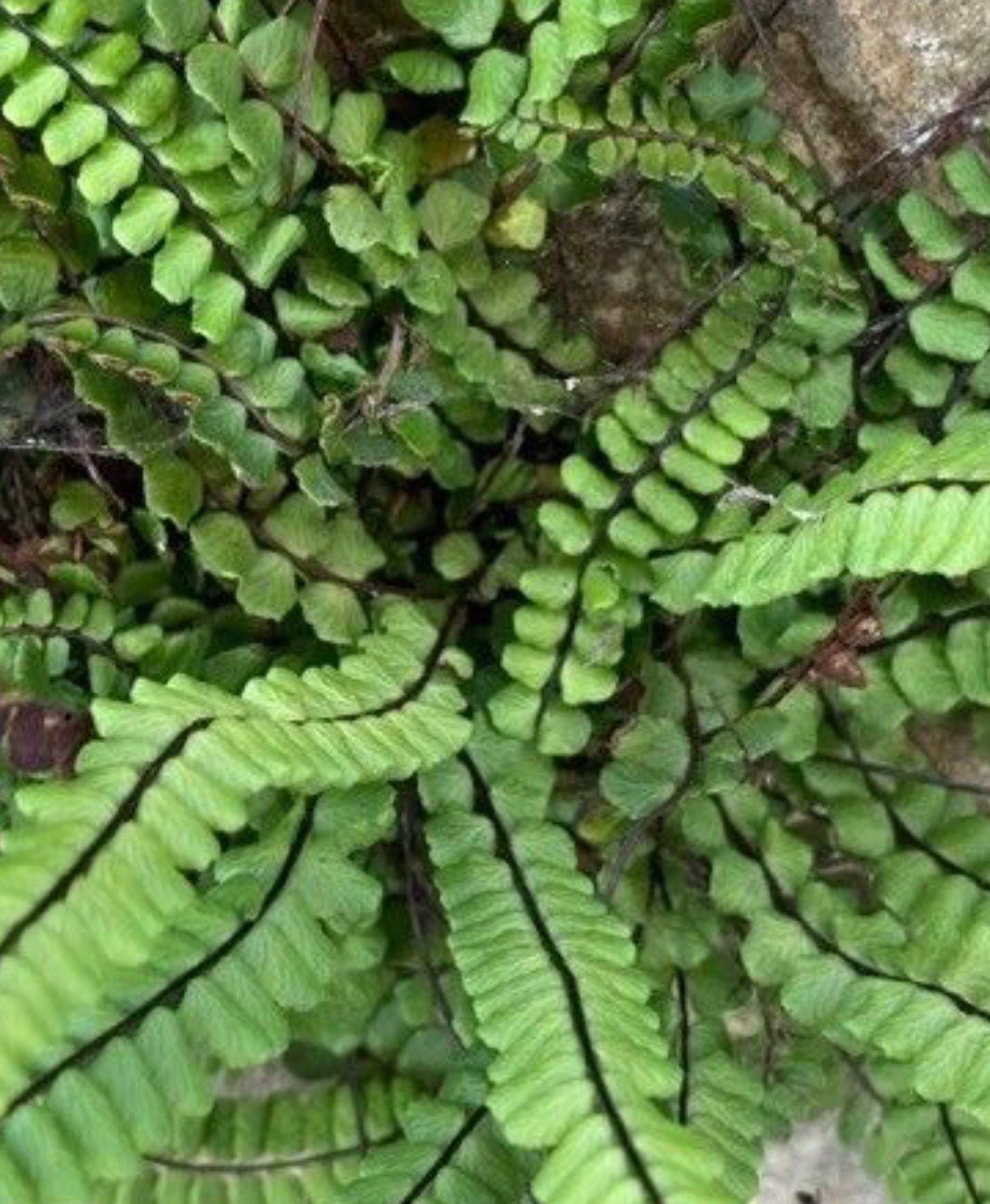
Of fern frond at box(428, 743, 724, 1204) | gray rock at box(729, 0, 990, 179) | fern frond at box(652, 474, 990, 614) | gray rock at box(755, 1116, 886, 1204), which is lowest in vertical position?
gray rock at box(755, 1116, 886, 1204)

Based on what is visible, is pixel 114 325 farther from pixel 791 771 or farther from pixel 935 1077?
pixel 935 1077

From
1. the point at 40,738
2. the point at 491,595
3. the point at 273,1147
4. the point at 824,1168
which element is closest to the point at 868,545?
the point at 491,595

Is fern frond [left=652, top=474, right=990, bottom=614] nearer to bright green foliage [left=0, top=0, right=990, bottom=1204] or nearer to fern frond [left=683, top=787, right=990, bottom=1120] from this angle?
bright green foliage [left=0, top=0, right=990, bottom=1204]

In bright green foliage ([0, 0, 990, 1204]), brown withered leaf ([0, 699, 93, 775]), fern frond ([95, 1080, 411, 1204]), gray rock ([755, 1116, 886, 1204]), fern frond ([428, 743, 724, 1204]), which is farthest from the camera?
gray rock ([755, 1116, 886, 1204])

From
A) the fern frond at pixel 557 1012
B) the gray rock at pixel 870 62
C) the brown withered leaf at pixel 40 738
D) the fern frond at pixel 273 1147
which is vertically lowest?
the fern frond at pixel 273 1147

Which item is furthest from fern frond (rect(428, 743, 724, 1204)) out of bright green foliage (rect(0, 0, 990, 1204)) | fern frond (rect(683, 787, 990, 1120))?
fern frond (rect(683, 787, 990, 1120))

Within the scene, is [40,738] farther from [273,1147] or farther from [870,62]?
[870,62]

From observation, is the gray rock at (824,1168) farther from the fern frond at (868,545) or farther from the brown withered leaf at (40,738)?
the brown withered leaf at (40,738)

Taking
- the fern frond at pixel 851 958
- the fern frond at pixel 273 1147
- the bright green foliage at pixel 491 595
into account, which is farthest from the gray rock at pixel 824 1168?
the fern frond at pixel 273 1147
